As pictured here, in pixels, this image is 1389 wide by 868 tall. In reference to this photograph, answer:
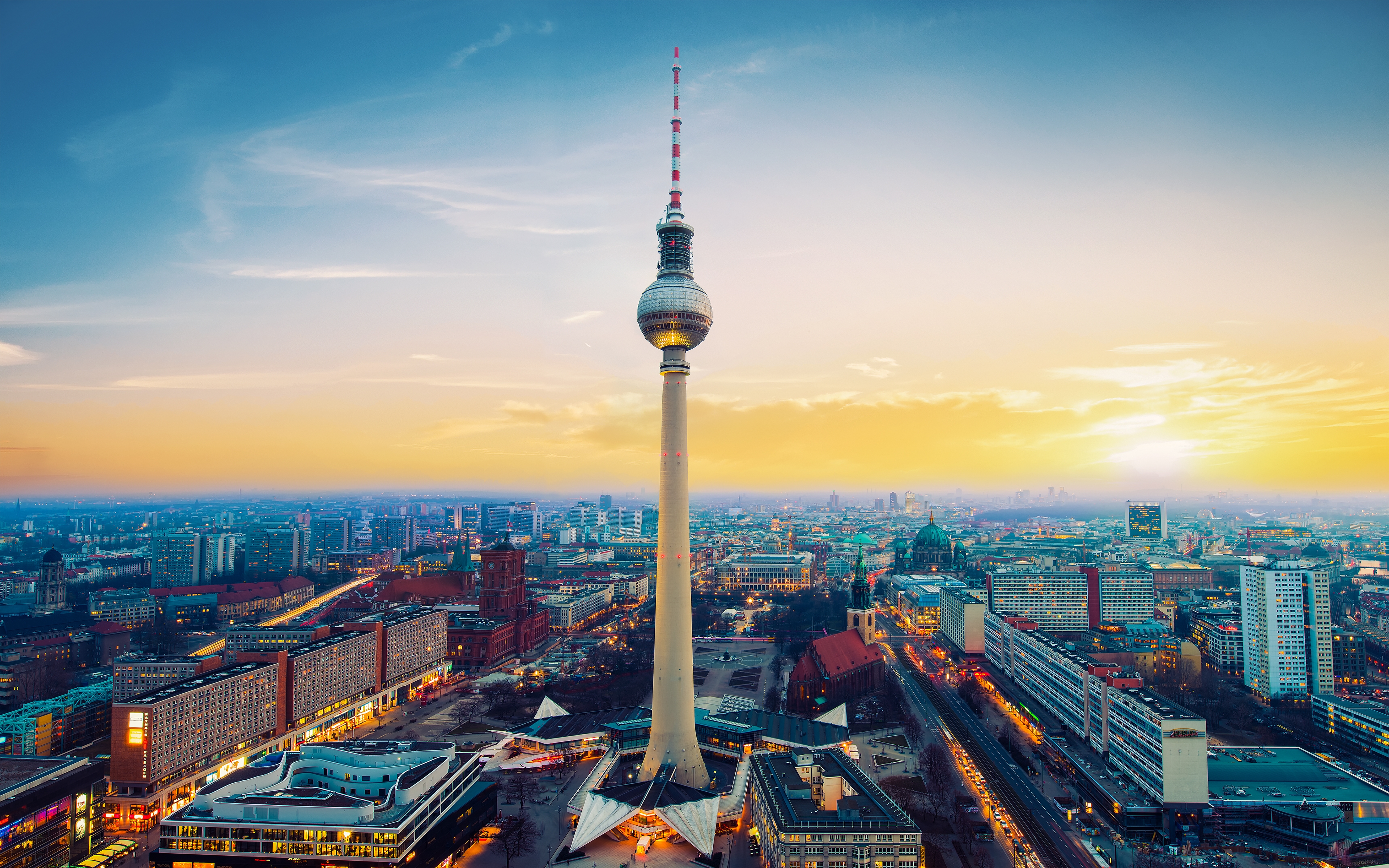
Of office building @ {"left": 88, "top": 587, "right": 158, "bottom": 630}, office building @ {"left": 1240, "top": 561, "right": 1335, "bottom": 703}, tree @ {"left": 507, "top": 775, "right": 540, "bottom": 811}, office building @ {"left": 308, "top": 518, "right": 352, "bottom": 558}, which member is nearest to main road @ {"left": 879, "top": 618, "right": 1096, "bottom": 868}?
office building @ {"left": 1240, "top": 561, "right": 1335, "bottom": 703}

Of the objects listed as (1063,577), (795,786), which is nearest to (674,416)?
(795,786)

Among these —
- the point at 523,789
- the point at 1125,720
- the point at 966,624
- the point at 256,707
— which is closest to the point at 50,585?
the point at 256,707

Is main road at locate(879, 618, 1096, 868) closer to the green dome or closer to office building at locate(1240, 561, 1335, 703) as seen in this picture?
office building at locate(1240, 561, 1335, 703)

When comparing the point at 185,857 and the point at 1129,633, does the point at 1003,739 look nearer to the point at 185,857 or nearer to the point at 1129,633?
the point at 1129,633

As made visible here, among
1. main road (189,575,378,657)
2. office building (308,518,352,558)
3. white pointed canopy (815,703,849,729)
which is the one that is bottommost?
main road (189,575,378,657)

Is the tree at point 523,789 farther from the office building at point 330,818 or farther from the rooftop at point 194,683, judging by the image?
the rooftop at point 194,683

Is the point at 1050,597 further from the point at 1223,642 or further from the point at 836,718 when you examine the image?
the point at 836,718
